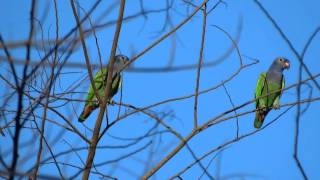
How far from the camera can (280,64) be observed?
796 cm

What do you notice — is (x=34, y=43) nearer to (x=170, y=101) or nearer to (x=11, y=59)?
(x=11, y=59)

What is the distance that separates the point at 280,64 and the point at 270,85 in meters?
0.67

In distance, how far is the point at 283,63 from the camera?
796 cm

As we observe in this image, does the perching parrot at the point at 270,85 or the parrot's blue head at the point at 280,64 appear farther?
the parrot's blue head at the point at 280,64

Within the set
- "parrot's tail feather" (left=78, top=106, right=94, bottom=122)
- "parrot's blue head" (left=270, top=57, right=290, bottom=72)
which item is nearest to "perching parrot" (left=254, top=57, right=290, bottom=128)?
"parrot's blue head" (left=270, top=57, right=290, bottom=72)

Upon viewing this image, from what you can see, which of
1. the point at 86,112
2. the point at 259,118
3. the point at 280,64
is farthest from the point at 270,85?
the point at 86,112

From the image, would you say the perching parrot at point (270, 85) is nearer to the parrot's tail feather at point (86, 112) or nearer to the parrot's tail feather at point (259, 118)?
the parrot's tail feather at point (259, 118)

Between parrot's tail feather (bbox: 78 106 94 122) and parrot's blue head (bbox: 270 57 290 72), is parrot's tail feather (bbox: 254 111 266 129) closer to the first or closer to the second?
parrot's blue head (bbox: 270 57 290 72)

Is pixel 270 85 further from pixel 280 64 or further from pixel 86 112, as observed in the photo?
pixel 86 112

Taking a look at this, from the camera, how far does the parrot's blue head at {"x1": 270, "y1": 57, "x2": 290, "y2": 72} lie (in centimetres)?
790

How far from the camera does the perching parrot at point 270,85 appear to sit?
6887mm

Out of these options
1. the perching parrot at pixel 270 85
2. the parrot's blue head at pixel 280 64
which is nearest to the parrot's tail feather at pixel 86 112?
the perching parrot at pixel 270 85

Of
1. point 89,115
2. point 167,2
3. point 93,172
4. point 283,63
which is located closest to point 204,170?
point 93,172

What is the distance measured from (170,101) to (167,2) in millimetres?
571
